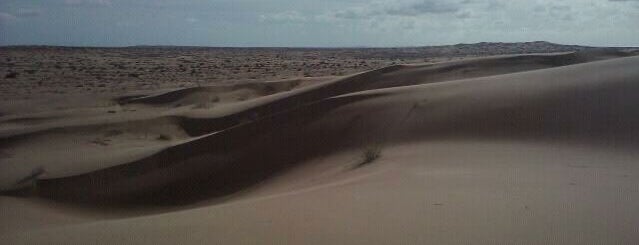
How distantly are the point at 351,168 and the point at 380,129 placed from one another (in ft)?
10.3

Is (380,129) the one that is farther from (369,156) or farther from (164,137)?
(164,137)

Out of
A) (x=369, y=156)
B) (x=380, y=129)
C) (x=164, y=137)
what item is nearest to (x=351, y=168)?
(x=369, y=156)

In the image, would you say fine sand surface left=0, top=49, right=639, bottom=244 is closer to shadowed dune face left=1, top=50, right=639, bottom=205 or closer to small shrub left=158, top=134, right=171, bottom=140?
shadowed dune face left=1, top=50, right=639, bottom=205

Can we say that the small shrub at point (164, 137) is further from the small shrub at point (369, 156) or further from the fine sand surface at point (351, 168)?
the small shrub at point (369, 156)

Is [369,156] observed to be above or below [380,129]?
below

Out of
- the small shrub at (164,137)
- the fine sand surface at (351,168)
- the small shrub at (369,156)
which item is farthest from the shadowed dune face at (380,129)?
the small shrub at (164,137)

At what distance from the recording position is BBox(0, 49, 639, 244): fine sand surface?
18.0 feet

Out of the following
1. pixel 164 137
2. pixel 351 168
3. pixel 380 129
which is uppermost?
pixel 380 129

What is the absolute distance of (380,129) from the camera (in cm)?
A: 1264

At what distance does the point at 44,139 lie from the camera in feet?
50.3

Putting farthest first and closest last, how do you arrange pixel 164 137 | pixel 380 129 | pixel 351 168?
pixel 164 137
pixel 380 129
pixel 351 168

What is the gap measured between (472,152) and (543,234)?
187 inches

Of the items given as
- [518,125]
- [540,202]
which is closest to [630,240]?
[540,202]

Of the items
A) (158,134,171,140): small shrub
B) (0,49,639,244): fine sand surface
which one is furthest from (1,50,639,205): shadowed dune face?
(158,134,171,140): small shrub
